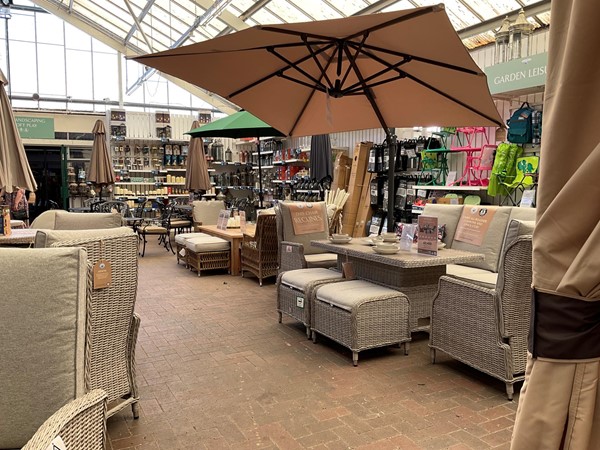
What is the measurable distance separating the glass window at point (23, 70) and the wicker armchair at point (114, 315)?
15.9 m

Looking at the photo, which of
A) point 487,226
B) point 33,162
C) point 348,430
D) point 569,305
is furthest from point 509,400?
point 33,162

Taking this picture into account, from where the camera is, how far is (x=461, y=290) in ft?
10.7

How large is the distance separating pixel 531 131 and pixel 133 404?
5659mm

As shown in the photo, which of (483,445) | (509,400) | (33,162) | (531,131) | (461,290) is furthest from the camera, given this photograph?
(33,162)

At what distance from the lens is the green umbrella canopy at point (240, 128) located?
654 centimetres

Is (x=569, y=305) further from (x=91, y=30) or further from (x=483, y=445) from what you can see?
(x=91, y=30)

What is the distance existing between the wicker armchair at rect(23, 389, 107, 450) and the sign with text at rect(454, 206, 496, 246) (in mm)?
3569

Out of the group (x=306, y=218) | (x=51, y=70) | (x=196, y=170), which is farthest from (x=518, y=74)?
(x=51, y=70)

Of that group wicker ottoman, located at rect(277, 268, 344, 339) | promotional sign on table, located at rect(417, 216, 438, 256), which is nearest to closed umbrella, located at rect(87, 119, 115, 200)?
wicker ottoman, located at rect(277, 268, 344, 339)

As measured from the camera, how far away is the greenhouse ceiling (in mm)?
7148

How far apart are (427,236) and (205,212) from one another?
5534mm

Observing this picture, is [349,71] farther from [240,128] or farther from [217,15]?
[217,15]

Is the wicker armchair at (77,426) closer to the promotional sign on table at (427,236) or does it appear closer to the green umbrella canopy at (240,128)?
the promotional sign on table at (427,236)

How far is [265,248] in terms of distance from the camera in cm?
633
